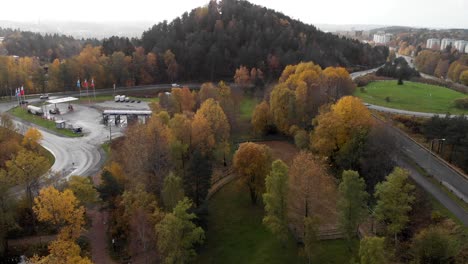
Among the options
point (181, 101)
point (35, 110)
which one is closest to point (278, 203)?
point (181, 101)

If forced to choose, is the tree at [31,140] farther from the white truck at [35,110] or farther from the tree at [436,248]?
the tree at [436,248]

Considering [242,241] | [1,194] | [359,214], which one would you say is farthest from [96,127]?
[359,214]

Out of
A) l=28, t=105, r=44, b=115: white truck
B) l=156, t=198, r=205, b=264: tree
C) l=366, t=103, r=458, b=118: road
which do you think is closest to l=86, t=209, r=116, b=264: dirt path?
l=156, t=198, r=205, b=264: tree

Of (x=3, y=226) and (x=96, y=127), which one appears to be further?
(x=96, y=127)

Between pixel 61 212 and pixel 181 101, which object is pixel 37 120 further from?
pixel 61 212

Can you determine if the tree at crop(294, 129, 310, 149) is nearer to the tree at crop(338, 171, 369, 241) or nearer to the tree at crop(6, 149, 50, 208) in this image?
the tree at crop(338, 171, 369, 241)

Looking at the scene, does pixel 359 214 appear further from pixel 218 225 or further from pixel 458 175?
pixel 458 175
